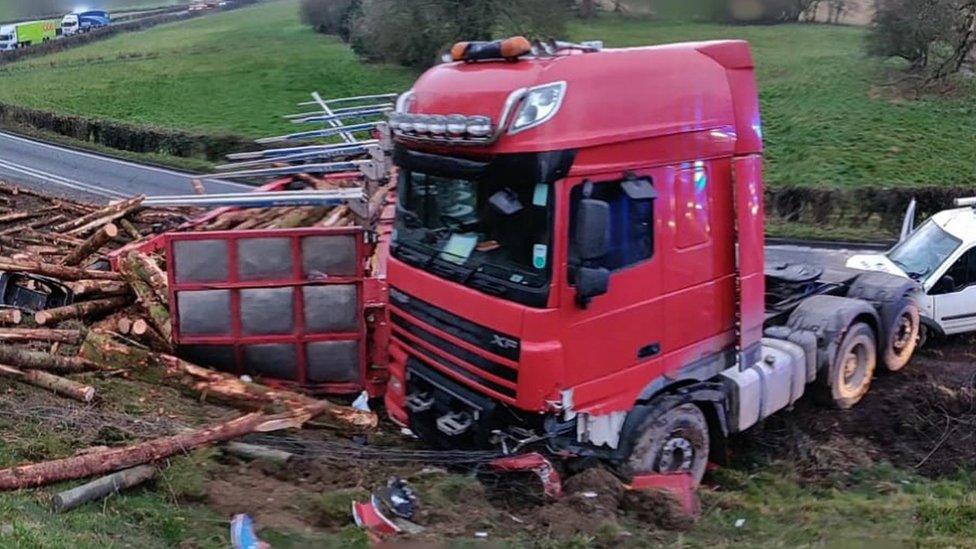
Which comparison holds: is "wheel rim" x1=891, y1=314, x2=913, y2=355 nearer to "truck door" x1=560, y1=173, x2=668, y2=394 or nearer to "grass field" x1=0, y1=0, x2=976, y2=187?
"grass field" x1=0, y1=0, x2=976, y2=187

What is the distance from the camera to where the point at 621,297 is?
6477 millimetres

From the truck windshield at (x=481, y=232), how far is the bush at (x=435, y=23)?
2151cm

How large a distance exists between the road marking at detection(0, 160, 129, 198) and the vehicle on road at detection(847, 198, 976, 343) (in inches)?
797

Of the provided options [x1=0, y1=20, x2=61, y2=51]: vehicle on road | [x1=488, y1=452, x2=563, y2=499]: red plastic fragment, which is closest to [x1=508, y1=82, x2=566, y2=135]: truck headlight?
[x1=488, y1=452, x2=563, y2=499]: red plastic fragment

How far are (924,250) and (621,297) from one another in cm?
695

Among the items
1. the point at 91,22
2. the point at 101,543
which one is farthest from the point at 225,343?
the point at 91,22

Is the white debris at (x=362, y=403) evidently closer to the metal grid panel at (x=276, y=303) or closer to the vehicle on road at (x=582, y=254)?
the metal grid panel at (x=276, y=303)

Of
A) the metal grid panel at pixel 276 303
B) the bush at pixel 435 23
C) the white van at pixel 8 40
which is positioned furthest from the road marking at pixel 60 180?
the white van at pixel 8 40

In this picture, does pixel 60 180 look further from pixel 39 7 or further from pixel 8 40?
pixel 8 40

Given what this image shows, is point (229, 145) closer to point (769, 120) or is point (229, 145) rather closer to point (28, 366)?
point (769, 120)

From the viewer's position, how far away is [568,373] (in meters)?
6.25

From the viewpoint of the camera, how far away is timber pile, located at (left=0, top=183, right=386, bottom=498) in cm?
618

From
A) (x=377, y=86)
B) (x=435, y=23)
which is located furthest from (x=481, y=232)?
(x=377, y=86)

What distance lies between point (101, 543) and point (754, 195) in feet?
18.3
